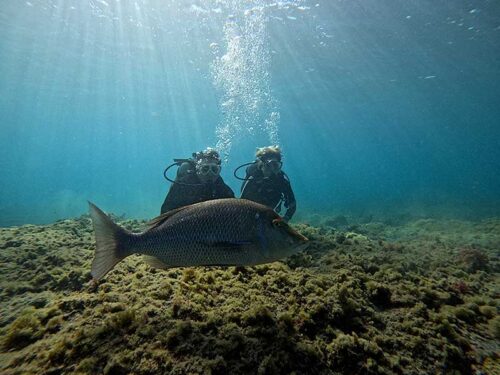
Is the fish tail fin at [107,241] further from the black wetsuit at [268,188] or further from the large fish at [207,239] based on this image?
the black wetsuit at [268,188]

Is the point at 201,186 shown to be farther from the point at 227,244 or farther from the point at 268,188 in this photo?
the point at 227,244

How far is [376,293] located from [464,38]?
32.8 meters

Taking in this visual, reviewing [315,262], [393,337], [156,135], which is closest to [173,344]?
[393,337]

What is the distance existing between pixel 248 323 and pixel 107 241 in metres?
1.58

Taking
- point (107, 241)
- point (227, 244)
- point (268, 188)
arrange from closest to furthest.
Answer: point (227, 244) < point (107, 241) < point (268, 188)

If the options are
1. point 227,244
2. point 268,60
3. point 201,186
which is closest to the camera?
point 227,244

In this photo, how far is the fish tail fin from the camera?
2.62 metres

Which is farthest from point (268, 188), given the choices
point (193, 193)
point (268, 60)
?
point (268, 60)

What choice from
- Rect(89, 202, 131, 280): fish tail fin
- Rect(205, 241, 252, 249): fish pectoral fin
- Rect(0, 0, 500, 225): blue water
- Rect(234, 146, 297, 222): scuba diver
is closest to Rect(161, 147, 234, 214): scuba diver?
Rect(234, 146, 297, 222): scuba diver

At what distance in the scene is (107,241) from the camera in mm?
2645

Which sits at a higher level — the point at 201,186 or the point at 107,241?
the point at 201,186

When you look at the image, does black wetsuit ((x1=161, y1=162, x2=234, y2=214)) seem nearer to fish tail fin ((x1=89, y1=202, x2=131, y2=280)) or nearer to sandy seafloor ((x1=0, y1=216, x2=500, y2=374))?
sandy seafloor ((x1=0, y1=216, x2=500, y2=374))

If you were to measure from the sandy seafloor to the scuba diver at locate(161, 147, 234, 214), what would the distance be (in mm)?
4003

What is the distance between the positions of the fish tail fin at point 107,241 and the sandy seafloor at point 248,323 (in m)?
0.51
